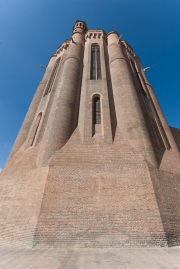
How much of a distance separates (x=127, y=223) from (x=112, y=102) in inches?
290

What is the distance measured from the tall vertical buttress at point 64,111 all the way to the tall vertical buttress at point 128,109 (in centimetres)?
271

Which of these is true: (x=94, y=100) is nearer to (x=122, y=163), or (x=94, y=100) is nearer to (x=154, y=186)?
(x=122, y=163)

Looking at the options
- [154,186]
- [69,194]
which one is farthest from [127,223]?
[69,194]

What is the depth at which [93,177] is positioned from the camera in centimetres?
671

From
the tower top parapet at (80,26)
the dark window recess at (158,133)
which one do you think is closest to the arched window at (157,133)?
the dark window recess at (158,133)

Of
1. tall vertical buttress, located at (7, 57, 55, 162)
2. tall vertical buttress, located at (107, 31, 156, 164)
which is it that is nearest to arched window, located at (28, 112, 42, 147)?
tall vertical buttress, located at (7, 57, 55, 162)

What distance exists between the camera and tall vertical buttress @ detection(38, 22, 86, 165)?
799 centimetres

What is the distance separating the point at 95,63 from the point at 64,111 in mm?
6997

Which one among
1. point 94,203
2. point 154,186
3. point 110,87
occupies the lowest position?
point 94,203

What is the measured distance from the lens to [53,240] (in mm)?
5230

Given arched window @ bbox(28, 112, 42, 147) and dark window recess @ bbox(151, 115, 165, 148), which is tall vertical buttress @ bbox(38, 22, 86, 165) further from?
dark window recess @ bbox(151, 115, 165, 148)

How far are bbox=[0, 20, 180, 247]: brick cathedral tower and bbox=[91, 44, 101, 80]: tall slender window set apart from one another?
1230 mm

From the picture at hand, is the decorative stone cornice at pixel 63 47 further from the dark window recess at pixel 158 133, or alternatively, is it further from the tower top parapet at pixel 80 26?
the dark window recess at pixel 158 133

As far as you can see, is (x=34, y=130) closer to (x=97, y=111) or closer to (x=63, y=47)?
(x=97, y=111)
